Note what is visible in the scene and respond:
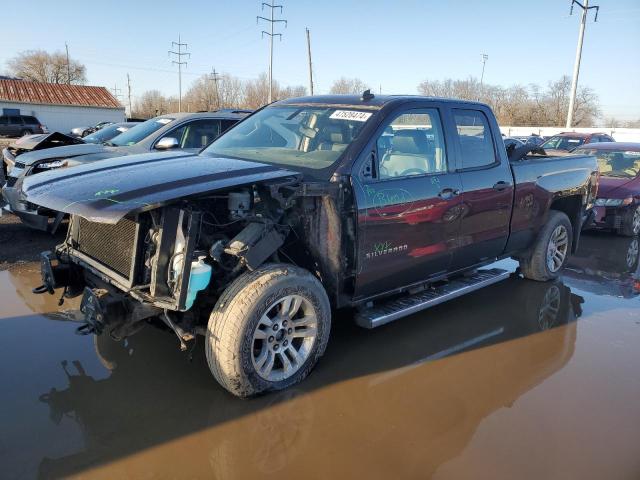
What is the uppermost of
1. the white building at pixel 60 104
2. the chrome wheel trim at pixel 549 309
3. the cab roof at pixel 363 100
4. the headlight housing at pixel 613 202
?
the white building at pixel 60 104

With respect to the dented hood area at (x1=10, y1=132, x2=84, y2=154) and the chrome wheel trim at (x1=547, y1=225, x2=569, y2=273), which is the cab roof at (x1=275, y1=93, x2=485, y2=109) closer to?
the chrome wheel trim at (x1=547, y1=225, x2=569, y2=273)

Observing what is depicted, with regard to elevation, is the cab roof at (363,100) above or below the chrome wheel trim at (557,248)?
above

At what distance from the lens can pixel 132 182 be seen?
10.1ft

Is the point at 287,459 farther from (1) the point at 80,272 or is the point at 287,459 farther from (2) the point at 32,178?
(2) the point at 32,178

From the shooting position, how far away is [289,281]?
326 cm

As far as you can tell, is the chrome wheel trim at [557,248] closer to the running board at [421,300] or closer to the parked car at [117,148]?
the running board at [421,300]

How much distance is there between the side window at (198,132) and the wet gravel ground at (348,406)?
355 cm

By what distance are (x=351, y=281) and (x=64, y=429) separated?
202 centimetres

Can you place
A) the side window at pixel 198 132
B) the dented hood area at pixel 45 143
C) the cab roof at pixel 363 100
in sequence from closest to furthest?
the cab roof at pixel 363 100, the side window at pixel 198 132, the dented hood area at pixel 45 143

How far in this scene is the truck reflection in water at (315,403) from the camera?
107 inches

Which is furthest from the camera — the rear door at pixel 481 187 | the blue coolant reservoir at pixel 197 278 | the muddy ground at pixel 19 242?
the muddy ground at pixel 19 242

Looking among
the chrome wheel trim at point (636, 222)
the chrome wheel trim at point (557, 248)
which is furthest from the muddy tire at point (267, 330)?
the chrome wheel trim at point (636, 222)

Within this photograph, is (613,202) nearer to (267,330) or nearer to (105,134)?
(267,330)

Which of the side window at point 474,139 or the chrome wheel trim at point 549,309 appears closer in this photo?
the side window at point 474,139
